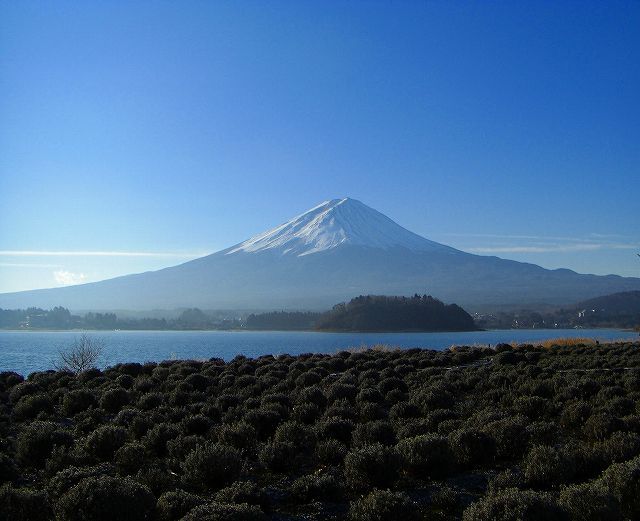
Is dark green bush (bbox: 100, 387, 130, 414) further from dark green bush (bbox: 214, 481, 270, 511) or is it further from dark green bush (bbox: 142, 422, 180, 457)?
dark green bush (bbox: 214, 481, 270, 511)

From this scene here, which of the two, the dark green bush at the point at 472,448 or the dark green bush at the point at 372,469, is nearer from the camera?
the dark green bush at the point at 372,469

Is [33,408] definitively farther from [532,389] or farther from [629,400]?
[629,400]

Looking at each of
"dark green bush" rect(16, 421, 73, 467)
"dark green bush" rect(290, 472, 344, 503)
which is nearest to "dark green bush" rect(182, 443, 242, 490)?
"dark green bush" rect(290, 472, 344, 503)

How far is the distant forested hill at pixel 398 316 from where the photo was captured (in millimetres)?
91688

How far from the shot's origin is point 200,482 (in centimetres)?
705

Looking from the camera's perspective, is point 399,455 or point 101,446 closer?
point 399,455

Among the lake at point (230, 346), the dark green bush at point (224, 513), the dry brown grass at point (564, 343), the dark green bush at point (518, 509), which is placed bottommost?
the lake at point (230, 346)

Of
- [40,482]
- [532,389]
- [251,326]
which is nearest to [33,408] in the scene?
[40,482]

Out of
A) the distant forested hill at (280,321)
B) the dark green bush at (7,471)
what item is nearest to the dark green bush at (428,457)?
the dark green bush at (7,471)

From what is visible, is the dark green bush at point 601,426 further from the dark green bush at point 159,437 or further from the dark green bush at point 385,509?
the dark green bush at point 159,437

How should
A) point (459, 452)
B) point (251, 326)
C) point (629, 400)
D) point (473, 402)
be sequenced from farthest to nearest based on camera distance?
point (251, 326)
point (473, 402)
point (629, 400)
point (459, 452)

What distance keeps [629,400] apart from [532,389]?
221 cm

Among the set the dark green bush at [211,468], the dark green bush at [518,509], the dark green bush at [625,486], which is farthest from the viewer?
the dark green bush at [211,468]

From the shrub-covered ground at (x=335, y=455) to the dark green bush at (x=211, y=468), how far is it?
0.02 m
